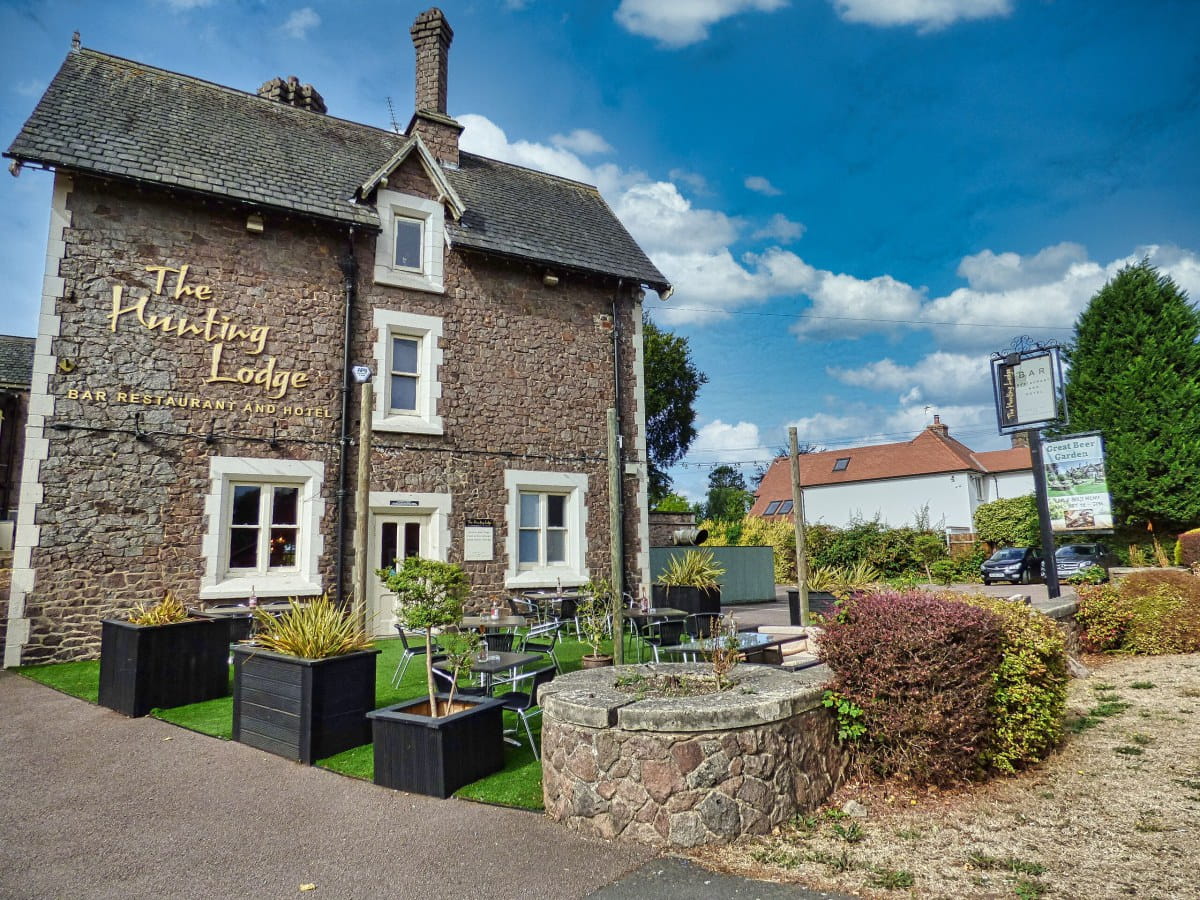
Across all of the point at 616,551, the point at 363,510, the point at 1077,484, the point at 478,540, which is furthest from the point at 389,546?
the point at 1077,484

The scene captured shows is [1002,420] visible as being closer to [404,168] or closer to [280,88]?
[404,168]

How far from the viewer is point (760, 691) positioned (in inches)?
193

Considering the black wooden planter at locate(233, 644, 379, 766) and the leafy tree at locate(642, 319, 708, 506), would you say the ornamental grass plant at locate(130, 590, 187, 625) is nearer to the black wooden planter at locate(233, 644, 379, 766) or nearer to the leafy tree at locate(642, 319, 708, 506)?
the black wooden planter at locate(233, 644, 379, 766)

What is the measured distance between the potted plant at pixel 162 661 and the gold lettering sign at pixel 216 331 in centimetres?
423

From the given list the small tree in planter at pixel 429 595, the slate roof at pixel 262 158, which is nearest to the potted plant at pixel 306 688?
the small tree in planter at pixel 429 595

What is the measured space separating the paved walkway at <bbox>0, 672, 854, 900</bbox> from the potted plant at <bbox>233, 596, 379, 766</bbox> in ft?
0.77

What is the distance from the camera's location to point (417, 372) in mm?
12250

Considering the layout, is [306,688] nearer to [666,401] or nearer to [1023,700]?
[1023,700]

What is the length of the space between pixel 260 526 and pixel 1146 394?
85.0 ft

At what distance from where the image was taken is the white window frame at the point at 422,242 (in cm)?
1203

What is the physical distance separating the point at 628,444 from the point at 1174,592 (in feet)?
28.9

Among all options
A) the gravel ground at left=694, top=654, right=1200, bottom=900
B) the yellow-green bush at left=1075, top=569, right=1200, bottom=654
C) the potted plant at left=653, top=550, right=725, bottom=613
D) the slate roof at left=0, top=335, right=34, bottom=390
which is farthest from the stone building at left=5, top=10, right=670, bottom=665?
the slate roof at left=0, top=335, right=34, bottom=390

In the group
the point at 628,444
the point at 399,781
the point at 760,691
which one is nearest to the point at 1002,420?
the point at 628,444

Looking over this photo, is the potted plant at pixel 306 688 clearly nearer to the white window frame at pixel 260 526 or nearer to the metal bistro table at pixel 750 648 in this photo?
the metal bistro table at pixel 750 648
